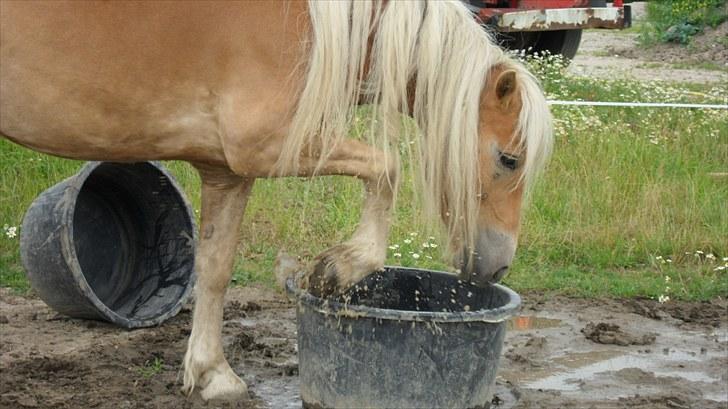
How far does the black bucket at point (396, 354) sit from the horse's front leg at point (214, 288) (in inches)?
16.3

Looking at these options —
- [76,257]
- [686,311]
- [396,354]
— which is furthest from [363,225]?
[686,311]

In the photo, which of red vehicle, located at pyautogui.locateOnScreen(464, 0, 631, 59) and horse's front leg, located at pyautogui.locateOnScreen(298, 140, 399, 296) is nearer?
horse's front leg, located at pyautogui.locateOnScreen(298, 140, 399, 296)

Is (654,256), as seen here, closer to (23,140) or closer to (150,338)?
(150,338)

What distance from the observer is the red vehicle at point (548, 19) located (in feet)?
30.8

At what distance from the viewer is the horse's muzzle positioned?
149 inches

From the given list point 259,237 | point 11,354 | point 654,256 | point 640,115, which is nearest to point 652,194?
point 654,256

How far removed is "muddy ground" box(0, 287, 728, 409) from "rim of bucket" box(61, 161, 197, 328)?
66mm

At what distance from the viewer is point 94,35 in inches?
141

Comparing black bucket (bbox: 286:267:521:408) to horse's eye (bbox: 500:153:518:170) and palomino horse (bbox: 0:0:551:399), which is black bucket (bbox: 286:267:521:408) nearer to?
palomino horse (bbox: 0:0:551:399)

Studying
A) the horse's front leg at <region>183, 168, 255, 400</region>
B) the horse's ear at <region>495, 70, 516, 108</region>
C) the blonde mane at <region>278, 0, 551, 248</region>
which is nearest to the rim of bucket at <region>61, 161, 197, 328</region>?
the horse's front leg at <region>183, 168, 255, 400</region>

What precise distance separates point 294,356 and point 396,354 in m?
1.20

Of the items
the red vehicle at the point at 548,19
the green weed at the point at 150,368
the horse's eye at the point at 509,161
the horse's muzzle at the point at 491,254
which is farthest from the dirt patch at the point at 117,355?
the red vehicle at the point at 548,19

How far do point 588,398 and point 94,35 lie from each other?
237 cm

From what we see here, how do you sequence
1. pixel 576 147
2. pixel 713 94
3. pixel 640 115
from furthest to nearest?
pixel 713 94
pixel 640 115
pixel 576 147
